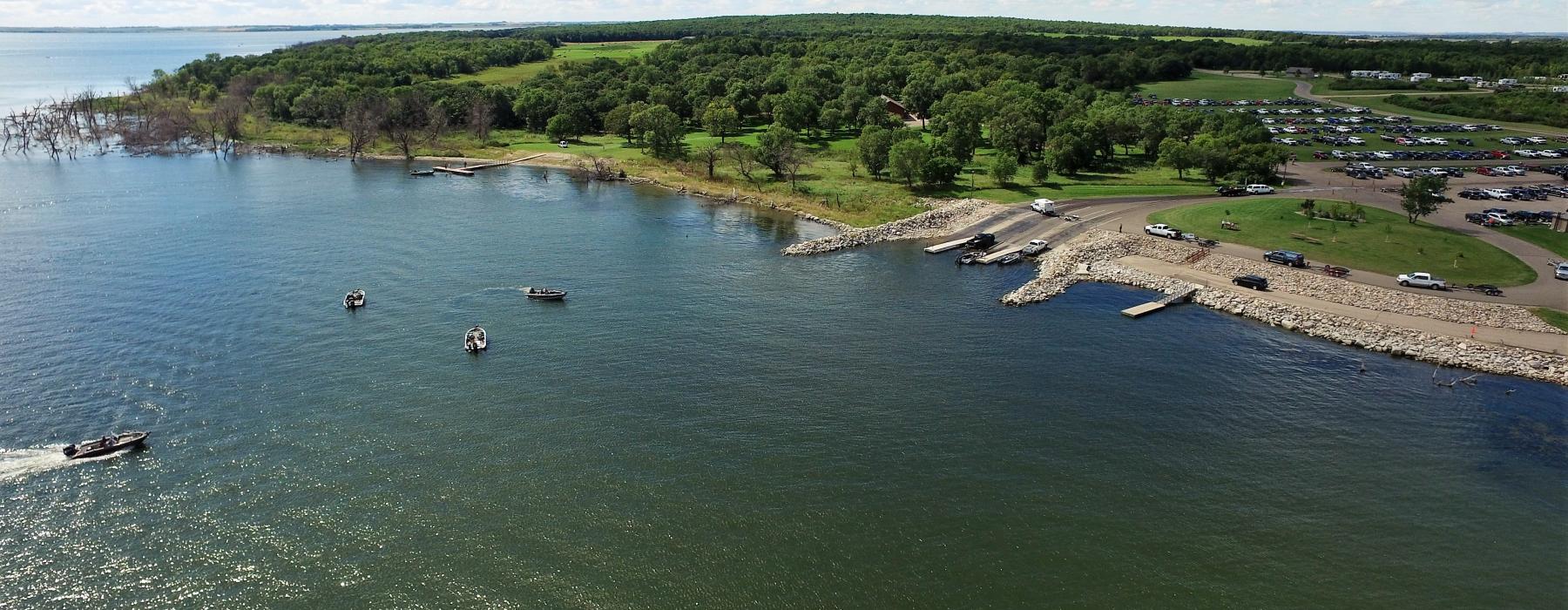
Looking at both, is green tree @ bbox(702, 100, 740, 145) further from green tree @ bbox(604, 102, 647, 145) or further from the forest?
green tree @ bbox(604, 102, 647, 145)

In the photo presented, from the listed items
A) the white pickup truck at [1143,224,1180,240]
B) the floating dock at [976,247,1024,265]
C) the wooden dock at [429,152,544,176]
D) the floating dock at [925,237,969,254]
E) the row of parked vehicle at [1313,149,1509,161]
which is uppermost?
the wooden dock at [429,152,544,176]

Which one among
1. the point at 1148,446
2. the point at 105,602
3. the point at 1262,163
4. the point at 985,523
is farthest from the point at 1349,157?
the point at 105,602

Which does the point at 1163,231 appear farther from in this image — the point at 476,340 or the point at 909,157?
the point at 476,340

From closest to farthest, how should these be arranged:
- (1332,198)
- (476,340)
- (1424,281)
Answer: (476,340) → (1424,281) → (1332,198)

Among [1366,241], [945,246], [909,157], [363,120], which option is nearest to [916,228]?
[945,246]

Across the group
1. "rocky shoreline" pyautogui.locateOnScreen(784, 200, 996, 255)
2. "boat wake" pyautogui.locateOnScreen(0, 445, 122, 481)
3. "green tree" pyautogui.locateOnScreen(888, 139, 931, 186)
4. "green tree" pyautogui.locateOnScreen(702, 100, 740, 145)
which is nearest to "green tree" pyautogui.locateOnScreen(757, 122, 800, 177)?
"green tree" pyautogui.locateOnScreen(888, 139, 931, 186)

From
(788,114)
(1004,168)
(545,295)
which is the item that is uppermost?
(788,114)

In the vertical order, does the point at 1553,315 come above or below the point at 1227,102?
below

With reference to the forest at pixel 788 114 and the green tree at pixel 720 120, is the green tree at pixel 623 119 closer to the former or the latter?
the forest at pixel 788 114

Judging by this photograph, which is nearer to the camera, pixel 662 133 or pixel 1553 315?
pixel 1553 315
